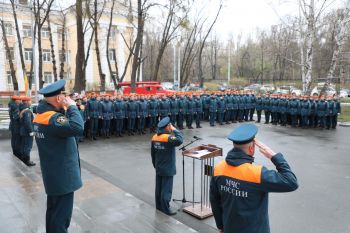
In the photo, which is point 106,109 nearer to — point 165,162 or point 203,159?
point 165,162

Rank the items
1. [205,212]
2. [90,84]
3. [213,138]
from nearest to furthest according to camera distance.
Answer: [205,212]
[213,138]
[90,84]

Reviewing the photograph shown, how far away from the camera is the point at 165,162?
18.4 feet

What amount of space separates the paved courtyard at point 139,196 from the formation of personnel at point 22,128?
0.32 metres

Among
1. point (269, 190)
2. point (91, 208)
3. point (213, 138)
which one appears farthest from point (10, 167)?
Answer: point (213, 138)

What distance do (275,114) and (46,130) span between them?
1636cm

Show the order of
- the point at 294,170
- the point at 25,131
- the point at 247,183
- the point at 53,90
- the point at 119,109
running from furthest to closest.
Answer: the point at 119,109
the point at 25,131
the point at 294,170
the point at 53,90
the point at 247,183

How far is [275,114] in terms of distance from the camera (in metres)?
18.0

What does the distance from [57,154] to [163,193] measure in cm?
263

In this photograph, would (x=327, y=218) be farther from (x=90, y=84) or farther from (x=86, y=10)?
(x=90, y=84)

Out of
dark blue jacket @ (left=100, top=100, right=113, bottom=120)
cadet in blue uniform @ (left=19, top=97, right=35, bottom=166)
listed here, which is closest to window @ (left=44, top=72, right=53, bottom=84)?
dark blue jacket @ (left=100, top=100, right=113, bottom=120)

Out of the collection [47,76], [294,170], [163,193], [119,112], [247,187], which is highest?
[47,76]

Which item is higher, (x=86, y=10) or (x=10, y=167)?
(x=86, y=10)

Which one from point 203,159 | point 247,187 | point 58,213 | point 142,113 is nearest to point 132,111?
point 142,113

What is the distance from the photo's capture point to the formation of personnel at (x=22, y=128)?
8.63m
